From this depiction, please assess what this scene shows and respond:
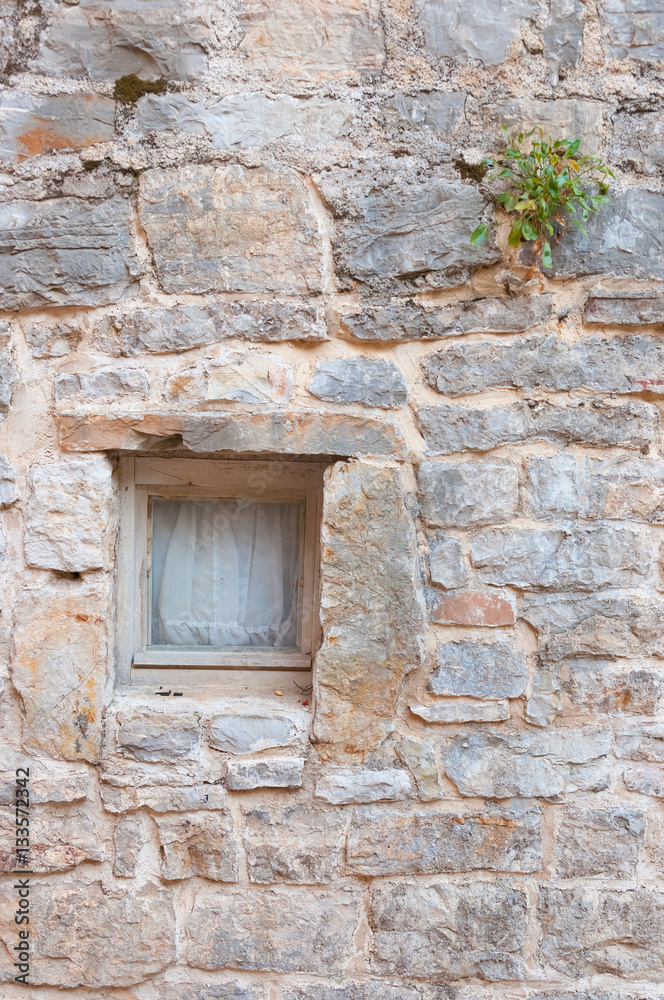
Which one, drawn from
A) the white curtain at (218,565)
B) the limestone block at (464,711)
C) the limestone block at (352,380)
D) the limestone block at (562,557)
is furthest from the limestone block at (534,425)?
the limestone block at (464,711)

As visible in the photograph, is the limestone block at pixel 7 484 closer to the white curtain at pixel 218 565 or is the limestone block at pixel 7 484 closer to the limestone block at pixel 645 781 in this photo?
the white curtain at pixel 218 565

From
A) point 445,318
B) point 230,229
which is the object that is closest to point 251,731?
point 445,318

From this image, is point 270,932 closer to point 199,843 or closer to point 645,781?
point 199,843

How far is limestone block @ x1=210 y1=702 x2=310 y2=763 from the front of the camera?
1862 millimetres

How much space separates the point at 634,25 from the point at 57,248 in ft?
5.38

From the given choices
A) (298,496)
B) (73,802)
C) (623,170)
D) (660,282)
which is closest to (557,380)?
(660,282)

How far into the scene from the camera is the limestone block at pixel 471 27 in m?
1.86

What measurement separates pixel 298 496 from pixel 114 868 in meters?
1.11

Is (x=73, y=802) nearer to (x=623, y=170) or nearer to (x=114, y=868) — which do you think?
(x=114, y=868)

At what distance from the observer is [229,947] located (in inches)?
73.7

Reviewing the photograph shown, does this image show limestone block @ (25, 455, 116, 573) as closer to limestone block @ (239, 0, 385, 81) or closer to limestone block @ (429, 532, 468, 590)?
limestone block @ (429, 532, 468, 590)

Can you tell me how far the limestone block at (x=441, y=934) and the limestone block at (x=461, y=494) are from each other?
98cm

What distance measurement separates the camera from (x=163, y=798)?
6.08 feet

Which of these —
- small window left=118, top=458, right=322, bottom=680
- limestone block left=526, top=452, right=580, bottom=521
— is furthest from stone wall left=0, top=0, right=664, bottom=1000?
small window left=118, top=458, right=322, bottom=680
